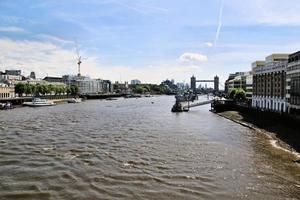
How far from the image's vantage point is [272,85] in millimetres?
88812

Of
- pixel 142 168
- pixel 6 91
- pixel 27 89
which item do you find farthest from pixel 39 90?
pixel 142 168

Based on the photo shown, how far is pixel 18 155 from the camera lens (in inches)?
1489

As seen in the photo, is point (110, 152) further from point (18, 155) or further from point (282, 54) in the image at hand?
point (282, 54)

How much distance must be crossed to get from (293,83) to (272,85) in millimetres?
18103

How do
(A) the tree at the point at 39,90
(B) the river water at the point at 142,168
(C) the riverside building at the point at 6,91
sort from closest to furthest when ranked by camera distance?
(B) the river water at the point at 142,168 → (C) the riverside building at the point at 6,91 → (A) the tree at the point at 39,90

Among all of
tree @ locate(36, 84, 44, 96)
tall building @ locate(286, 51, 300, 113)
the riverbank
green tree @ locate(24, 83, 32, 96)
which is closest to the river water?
the riverbank

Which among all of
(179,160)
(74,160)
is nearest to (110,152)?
(74,160)

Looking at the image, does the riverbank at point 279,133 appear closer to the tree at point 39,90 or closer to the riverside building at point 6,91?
the riverside building at point 6,91

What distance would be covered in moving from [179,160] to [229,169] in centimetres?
530

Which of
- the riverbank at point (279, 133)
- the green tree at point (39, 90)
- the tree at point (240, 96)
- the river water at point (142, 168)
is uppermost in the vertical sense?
the green tree at point (39, 90)

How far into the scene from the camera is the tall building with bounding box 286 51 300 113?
67.9 metres

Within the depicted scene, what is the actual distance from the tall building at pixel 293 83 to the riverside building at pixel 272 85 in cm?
334

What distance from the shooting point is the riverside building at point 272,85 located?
264ft

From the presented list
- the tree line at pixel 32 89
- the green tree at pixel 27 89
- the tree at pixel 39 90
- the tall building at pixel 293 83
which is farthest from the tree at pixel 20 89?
the tall building at pixel 293 83
